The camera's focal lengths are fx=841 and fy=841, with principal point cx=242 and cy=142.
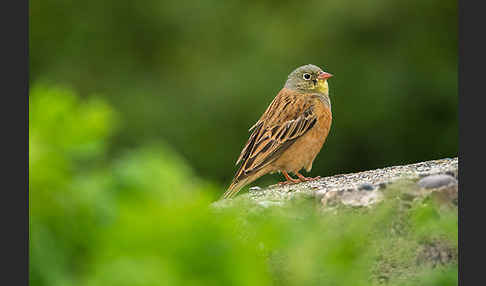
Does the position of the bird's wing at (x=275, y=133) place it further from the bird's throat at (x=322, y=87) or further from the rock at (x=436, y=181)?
the rock at (x=436, y=181)

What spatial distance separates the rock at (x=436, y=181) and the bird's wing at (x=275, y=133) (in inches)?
145

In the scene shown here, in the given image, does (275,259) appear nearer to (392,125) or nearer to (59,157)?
(59,157)

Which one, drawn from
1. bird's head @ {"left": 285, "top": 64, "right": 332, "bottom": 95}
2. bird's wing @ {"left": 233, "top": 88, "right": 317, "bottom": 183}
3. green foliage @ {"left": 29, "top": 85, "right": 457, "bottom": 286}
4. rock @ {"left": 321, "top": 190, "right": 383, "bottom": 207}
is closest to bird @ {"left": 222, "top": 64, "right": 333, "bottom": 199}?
bird's wing @ {"left": 233, "top": 88, "right": 317, "bottom": 183}

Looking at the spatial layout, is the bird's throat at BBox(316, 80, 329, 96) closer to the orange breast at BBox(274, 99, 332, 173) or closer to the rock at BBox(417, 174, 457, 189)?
the orange breast at BBox(274, 99, 332, 173)

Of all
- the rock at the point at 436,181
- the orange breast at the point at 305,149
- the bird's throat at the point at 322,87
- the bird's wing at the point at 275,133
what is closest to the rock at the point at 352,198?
the rock at the point at 436,181

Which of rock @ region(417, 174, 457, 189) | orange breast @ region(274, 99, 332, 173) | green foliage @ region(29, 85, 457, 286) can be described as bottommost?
orange breast @ region(274, 99, 332, 173)

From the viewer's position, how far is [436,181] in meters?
2.92

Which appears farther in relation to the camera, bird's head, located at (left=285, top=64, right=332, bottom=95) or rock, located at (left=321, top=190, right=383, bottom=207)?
bird's head, located at (left=285, top=64, right=332, bottom=95)

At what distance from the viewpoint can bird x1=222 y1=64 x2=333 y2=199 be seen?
686 cm

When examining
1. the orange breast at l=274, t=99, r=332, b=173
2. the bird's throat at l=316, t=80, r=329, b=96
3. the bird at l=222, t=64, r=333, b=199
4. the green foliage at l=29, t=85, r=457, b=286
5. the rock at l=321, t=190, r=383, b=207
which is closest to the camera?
the green foliage at l=29, t=85, r=457, b=286

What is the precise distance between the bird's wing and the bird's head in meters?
0.21

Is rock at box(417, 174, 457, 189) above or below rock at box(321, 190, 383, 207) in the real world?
above

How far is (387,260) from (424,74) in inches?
403

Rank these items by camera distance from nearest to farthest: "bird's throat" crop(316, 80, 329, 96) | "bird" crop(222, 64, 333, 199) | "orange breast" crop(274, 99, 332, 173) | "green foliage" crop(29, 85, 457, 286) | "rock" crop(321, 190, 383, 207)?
"green foliage" crop(29, 85, 457, 286) < "rock" crop(321, 190, 383, 207) < "bird" crop(222, 64, 333, 199) < "orange breast" crop(274, 99, 332, 173) < "bird's throat" crop(316, 80, 329, 96)
